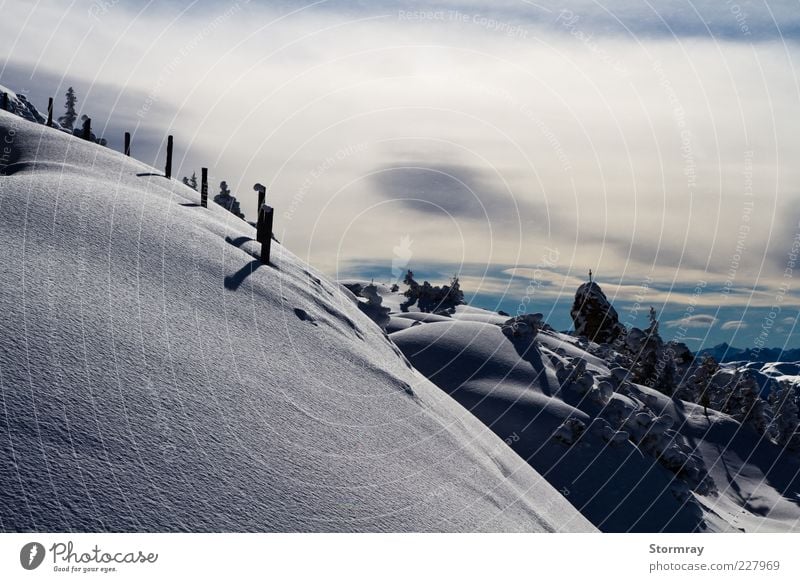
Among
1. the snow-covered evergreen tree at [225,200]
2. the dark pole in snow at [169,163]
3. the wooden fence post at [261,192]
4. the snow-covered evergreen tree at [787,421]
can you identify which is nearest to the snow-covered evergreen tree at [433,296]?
the snow-covered evergreen tree at [225,200]

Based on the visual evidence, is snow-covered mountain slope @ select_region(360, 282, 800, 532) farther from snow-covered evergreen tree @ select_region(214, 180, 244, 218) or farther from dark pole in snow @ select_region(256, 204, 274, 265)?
snow-covered evergreen tree @ select_region(214, 180, 244, 218)

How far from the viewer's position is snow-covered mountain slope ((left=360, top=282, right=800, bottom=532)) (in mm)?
23750

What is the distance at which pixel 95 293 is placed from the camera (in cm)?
1015

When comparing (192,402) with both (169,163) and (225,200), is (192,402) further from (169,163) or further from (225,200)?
(225,200)

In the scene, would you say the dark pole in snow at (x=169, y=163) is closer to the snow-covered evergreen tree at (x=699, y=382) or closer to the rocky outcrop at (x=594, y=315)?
the snow-covered evergreen tree at (x=699, y=382)

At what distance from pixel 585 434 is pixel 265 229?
16.7 m

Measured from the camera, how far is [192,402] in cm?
876

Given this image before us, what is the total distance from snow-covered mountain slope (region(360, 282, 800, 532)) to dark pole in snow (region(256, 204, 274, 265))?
12713 millimetres

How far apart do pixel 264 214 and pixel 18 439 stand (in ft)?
35.0

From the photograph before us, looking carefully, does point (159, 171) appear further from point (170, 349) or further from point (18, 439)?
point (18, 439)

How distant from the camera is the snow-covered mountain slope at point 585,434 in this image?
77.9 feet

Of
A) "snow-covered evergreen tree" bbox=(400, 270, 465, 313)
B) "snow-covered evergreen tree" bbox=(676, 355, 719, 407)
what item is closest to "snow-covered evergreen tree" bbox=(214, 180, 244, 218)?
"snow-covered evergreen tree" bbox=(400, 270, 465, 313)

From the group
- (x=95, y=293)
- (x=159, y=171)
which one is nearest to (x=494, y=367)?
(x=159, y=171)
